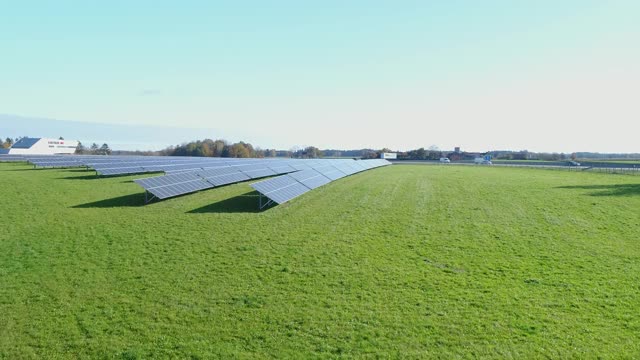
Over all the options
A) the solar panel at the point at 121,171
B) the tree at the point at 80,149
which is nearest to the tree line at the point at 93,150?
the tree at the point at 80,149

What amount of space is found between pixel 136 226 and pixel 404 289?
46.6ft

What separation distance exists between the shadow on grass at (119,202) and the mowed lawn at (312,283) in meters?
0.67

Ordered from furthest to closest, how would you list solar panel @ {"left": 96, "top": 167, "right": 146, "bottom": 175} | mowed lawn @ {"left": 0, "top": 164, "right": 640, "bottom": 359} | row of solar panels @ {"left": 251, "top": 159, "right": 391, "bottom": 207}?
solar panel @ {"left": 96, "top": 167, "right": 146, "bottom": 175} < row of solar panels @ {"left": 251, "top": 159, "right": 391, "bottom": 207} < mowed lawn @ {"left": 0, "top": 164, "right": 640, "bottom": 359}

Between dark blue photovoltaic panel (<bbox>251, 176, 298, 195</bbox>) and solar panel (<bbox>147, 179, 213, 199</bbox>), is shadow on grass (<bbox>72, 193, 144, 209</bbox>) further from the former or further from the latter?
dark blue photovoltaic panel (<bbox>251, 176, 298, 195</bbox>)

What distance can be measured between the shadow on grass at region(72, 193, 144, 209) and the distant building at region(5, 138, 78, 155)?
112m

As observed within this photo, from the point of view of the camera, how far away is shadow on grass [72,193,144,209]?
Result: 24.1 meters

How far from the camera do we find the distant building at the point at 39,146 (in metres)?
116

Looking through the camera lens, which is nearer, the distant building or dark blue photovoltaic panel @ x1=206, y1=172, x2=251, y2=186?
dark blue photovoltaic panel @ x1=206, y1=172, x2=251, y2=186

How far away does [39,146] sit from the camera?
123m

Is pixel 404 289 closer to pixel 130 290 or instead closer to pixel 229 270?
pixel 229 270

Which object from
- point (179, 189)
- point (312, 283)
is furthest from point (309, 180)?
point (312, 283)

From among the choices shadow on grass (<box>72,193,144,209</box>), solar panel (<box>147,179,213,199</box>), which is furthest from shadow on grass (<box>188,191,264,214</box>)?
shadow on grass (<box>72,193,144,209</box>)

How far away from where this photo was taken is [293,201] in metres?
27.5

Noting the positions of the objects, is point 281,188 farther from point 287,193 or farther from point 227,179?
point 227,179
